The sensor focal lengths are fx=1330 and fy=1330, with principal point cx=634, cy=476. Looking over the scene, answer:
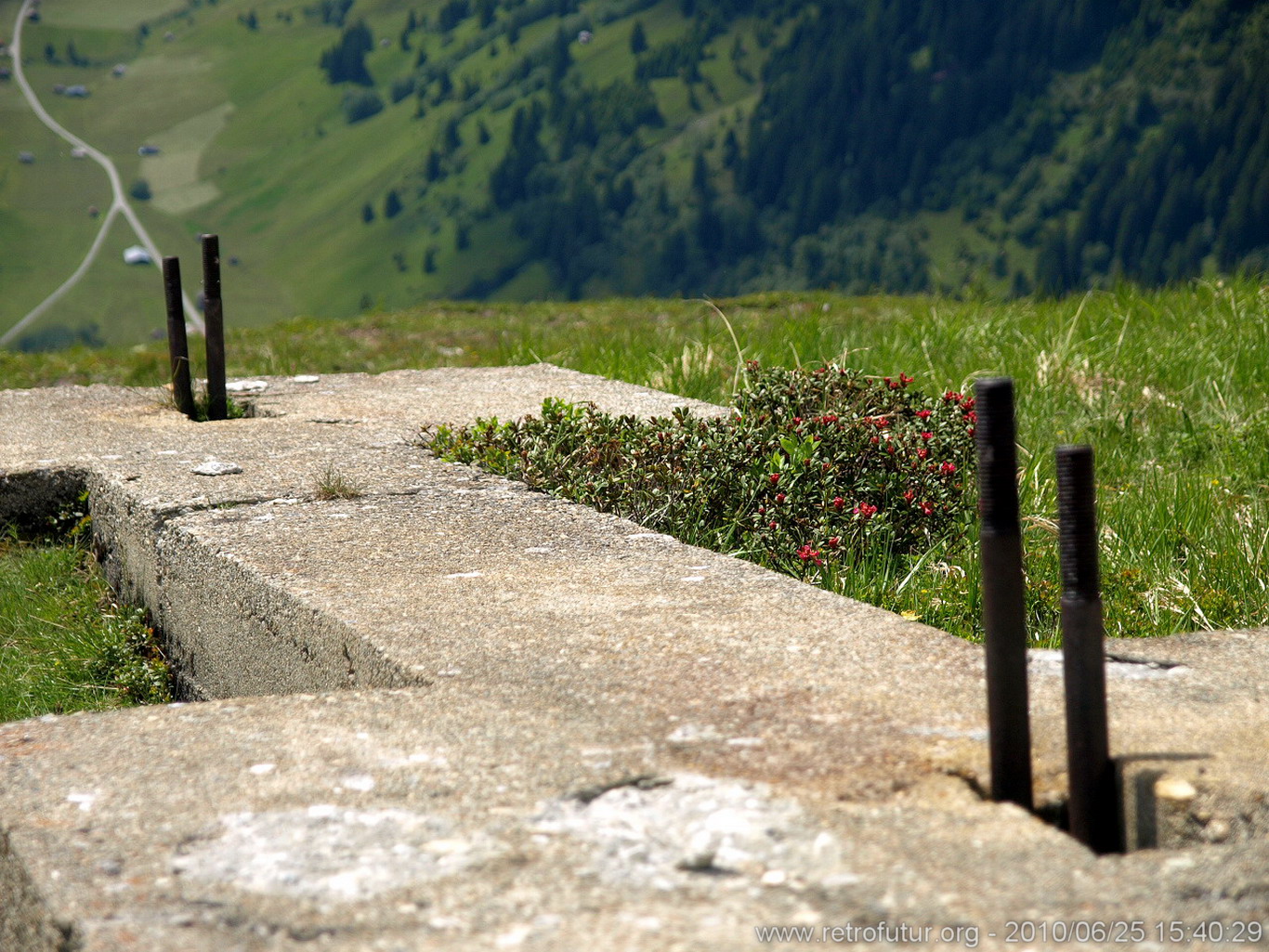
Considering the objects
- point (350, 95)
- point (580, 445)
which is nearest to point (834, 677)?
point (580, 445)

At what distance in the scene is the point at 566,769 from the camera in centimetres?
173

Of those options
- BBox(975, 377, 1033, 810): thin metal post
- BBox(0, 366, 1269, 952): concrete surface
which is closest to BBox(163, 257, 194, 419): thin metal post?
BBox(0, 366, 1269, 952): concrete surface

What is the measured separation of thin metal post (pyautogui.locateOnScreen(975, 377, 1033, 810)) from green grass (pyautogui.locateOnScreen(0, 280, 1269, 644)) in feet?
4.70

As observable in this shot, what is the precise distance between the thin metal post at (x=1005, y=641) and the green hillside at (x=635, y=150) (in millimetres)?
79219

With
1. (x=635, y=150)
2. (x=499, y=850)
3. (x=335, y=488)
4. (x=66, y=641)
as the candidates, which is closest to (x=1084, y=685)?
(x=499, y=850)

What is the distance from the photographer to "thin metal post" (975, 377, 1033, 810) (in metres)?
1.63

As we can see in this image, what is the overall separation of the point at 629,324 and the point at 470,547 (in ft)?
23.0

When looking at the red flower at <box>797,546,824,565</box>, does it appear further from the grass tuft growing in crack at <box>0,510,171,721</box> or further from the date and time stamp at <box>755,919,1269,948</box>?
the date and time stamp at <box>755,919,1269,948</box>

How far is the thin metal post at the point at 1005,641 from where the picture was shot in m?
1.63

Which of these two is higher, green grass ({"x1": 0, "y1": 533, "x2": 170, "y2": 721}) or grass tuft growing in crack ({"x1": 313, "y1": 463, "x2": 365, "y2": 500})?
grass tuft growing in crack ({"x1": 313, "y1": 463, "x2": 365, "y2": 500})

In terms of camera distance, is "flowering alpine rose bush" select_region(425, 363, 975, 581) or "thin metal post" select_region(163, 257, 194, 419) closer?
"flowering alpine rose bush" select_region(425, 363, 975, 581)

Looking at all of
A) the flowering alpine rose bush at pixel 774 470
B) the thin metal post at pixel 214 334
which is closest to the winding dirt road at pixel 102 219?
the thin metal post at pixel 214 334

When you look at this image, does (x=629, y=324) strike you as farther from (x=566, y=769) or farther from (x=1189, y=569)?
(x=566, y=769)

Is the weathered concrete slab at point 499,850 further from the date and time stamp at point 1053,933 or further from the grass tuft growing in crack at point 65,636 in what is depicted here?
the grass tuft growing in crack at point 65,636
